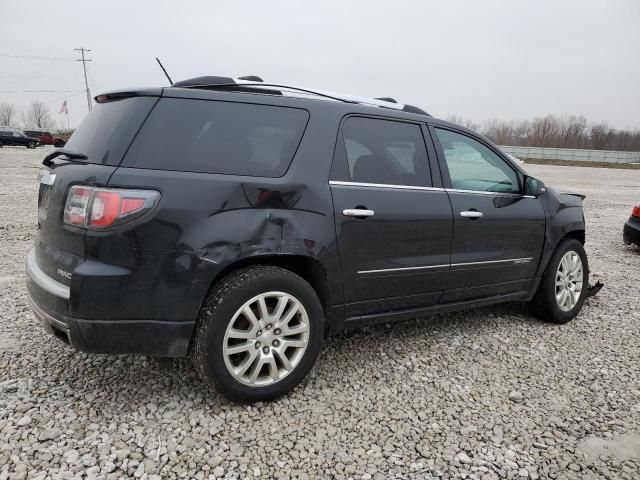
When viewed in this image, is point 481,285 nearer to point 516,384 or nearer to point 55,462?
point 516,384

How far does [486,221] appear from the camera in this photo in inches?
144

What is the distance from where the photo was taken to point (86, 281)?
2.37 metres

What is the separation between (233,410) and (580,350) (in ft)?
8.80

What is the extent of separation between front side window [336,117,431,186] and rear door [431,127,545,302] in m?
0.22

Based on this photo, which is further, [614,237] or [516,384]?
[614,237]

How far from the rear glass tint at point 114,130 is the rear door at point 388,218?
113cm

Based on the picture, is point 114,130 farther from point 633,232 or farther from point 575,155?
point 575,155

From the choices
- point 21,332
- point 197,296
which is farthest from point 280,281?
point 21,332

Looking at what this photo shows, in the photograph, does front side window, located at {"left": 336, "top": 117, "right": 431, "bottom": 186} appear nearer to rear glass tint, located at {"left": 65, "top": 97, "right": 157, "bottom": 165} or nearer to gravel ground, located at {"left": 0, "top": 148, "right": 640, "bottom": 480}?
rear glass tint, located at {"left": 65, "top": 97, "right": 157, "bottom": 165}

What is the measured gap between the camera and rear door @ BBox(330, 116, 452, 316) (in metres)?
3.00

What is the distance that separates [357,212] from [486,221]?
123 centimetres

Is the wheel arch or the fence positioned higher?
the fence

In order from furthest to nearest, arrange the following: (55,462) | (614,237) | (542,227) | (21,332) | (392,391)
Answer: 1. (614,237)
2. (542,227)
3. (21,332)
4. (392,391)
5. (55,462)

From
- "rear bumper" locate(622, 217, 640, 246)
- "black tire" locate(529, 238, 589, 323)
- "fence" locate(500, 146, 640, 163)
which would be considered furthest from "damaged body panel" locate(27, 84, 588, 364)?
"fence" locate(500, 146, 640, 163)
